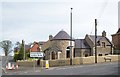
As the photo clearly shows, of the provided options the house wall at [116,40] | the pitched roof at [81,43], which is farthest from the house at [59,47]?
the house wall at [116,40]

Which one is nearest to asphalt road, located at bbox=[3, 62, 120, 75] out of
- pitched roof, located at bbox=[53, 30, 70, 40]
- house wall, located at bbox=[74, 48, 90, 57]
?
pitched roof, located at bbox=[53, 30, 70, 40]

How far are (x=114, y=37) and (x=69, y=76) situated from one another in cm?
6607

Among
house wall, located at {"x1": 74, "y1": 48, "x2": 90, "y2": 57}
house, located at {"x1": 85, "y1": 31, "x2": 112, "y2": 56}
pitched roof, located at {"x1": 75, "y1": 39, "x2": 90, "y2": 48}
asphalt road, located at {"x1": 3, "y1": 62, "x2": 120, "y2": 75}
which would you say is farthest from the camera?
pitched roof, located at {"x1": 75, "y1": 39, "x2": 90, "y2": 48}

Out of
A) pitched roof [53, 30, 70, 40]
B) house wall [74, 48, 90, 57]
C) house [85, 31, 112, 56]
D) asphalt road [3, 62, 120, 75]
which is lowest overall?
asphalt road [3, 62, 120, 75]

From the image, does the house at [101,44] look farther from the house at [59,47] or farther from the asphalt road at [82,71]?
the asphalt road at [82,71]

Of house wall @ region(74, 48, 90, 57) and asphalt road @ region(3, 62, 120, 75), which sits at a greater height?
house wall @ region(74, 48, 90, 57)

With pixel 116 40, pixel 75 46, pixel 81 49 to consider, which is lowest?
pixel 81 49

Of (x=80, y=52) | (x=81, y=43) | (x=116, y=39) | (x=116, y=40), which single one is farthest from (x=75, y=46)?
(x=116, y=39)

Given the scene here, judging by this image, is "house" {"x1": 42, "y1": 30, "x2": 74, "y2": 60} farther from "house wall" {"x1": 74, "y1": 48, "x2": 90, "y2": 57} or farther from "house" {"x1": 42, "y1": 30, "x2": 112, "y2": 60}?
"house wall" {"x1": 74, "y1": 48, "x2": 90, "y2": 57}

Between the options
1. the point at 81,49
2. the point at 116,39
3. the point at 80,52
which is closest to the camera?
the point at 80,52

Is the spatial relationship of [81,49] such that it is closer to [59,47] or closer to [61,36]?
[61,36]

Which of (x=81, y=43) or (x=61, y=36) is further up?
(x=61, y=36)

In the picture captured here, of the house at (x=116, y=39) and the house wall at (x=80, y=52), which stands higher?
the house at (x=116, y=39)

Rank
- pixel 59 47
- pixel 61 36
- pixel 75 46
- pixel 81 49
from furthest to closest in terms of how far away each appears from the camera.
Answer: pixel 75 46
pixel 81 49
pixel 61 36
pixel 59 47
